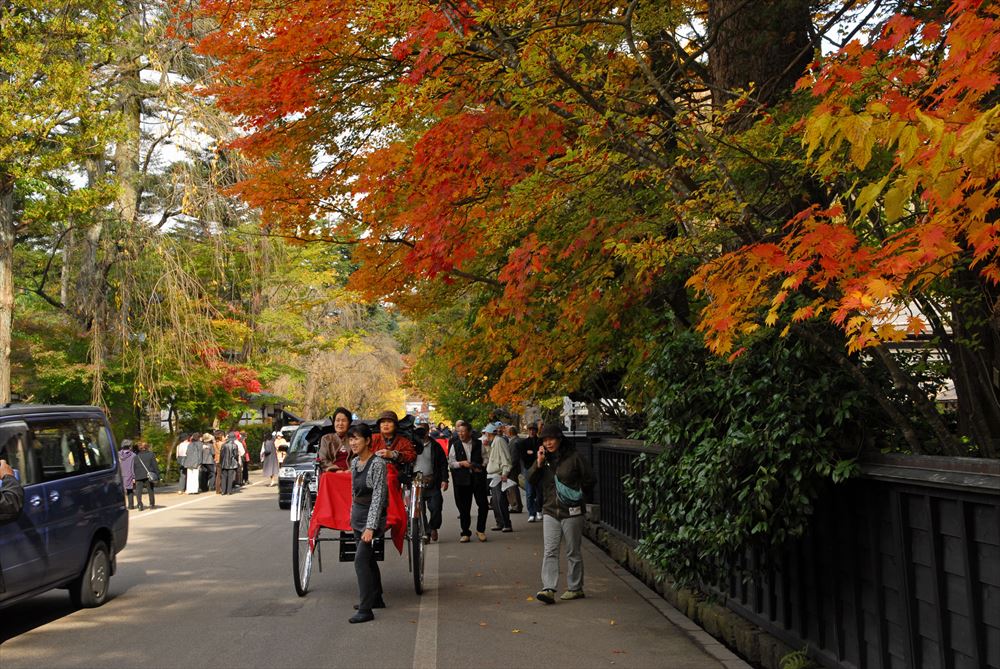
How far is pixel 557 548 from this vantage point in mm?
10375

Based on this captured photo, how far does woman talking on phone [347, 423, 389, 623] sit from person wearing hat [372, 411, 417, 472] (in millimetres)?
555

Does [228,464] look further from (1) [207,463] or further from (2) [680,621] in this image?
(2) [680,621]

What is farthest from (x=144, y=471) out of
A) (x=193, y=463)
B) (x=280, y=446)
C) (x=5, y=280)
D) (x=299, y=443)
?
(x=280, y=446)

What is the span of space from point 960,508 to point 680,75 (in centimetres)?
911

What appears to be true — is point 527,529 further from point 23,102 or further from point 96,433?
point 23,102

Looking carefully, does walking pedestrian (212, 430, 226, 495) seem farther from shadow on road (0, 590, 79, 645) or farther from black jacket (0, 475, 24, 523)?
black jacket (0, 475, 24, 523)

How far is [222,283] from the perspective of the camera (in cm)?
3194

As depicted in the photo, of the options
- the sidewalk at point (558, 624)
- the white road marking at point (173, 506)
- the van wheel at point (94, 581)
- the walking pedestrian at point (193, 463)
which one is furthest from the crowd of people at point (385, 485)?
the walking pedestrian at point (193, 463)

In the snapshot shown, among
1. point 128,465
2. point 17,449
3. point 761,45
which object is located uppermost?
point 761,45

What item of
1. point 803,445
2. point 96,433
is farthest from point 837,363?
point 96,433

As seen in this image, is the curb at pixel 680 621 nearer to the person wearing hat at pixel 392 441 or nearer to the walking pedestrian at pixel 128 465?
the person wearing hat at pixel 392 441

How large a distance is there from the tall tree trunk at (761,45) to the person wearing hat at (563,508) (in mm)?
4084

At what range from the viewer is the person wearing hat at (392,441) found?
1080cm

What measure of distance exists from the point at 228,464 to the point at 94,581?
20.9 meters
